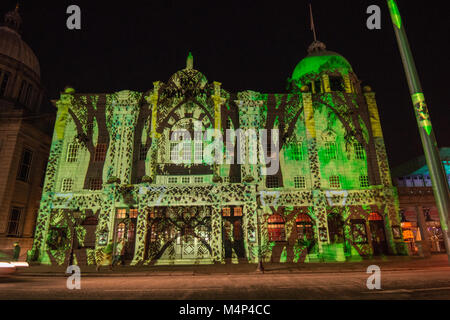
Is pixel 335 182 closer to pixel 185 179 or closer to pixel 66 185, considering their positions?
pixel 185 179

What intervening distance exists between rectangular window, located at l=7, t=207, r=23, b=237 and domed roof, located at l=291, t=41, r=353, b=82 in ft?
109

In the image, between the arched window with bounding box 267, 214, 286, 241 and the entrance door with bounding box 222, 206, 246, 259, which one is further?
the arched window with bounding box 267, 214, 286, 241

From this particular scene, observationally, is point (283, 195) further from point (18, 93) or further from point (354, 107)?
point (18, 93)

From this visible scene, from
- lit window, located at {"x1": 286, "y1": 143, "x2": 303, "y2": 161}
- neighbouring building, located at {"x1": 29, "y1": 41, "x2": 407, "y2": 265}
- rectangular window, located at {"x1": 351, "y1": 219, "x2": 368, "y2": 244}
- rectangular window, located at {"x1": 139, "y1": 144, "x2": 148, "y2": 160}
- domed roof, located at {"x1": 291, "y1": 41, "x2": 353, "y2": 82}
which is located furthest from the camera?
domed roof, located at {"x1": 291, "y1": 41, "x2": 353, "y2": 82}

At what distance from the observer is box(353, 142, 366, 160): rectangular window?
82.0 feet

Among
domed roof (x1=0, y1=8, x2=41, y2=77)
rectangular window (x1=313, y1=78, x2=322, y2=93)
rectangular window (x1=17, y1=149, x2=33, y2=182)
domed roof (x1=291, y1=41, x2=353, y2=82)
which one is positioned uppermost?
domed roof (x1=0, y1=8, x2=41, y2=77)

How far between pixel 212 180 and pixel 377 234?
15879 millimetres

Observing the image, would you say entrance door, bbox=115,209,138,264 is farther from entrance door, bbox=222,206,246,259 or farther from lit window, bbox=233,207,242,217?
lit window, bbox=233,207,242,217

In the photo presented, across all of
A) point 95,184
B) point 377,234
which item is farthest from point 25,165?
point 377,234

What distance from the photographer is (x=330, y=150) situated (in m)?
25.3

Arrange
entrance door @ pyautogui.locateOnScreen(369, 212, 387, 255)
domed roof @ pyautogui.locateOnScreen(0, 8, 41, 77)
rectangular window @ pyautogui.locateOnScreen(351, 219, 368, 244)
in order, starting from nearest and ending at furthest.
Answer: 1. entrance door @ pyautogui.locateOnScreen(369, 212, 387, 255)
2. rectangular window @ pyautogui.locateOnScreen(351, 219, 368, 244)
3. domed roof @ pyautogui.locateOnScreen(0, 8, 41, 77)

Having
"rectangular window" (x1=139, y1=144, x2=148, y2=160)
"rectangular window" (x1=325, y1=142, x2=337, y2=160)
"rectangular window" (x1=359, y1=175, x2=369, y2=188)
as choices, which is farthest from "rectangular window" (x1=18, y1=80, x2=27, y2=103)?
"rectangular window" (x1=359, y1=175, x2=369, y2=188)

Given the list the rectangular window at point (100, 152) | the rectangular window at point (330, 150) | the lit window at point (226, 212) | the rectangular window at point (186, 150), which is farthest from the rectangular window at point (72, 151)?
the rectangular window at point (330, 150)

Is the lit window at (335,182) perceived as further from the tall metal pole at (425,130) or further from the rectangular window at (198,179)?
the tall metal pole at (425,130)
